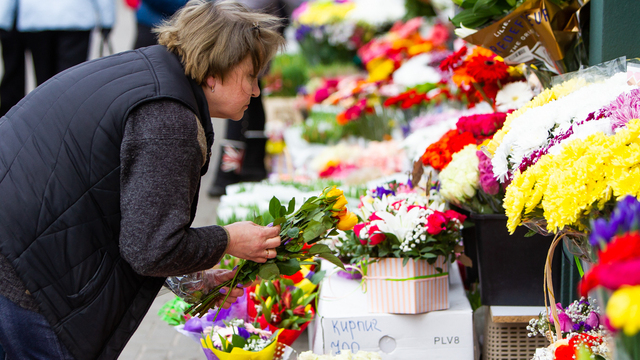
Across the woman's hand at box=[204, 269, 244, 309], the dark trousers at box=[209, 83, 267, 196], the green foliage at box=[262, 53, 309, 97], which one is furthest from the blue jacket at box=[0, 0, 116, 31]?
the woman's hand at box=[204, 269, 244, 309]

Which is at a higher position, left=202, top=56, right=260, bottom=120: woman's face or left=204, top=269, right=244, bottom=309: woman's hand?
left=202, top=56, right=260, bottom=120: woman's face

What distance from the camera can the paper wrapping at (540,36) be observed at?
1896 millimetres

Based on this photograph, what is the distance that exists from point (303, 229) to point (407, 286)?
18.8 inches

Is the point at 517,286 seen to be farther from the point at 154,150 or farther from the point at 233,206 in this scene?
the point at 233,206

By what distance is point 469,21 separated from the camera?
202 cm

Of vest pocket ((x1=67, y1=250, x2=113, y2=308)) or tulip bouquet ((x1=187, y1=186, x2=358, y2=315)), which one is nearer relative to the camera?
vest pocket ((x1=67, y1=250, x2=113, y2=308))

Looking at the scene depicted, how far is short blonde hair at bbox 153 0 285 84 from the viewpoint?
1.43m

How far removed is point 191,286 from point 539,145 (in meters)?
1.05

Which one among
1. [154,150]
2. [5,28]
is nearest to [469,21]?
[154,150]

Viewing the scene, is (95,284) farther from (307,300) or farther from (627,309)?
(627,309)

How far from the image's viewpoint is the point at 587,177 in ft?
3.36

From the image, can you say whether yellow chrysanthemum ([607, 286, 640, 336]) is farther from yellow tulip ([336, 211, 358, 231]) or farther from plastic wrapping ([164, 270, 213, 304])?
plastic wrapping ([164, 270, 213, 304])

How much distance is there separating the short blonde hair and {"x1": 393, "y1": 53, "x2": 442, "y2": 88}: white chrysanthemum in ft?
10.3

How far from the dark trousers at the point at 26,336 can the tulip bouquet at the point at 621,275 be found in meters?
1.19
